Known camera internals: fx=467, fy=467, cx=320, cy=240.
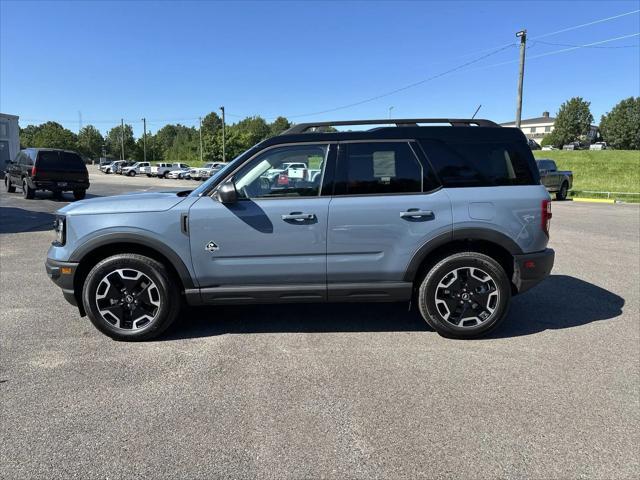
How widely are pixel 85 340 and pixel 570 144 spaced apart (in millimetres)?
117296

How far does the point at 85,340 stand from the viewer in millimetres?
4320

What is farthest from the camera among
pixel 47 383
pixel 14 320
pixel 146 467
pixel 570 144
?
pixel 570 144

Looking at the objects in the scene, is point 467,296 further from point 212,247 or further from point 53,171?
point 53,171

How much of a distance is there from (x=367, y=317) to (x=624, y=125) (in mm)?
115292

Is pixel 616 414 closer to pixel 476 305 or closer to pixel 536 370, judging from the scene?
pixel 536 370

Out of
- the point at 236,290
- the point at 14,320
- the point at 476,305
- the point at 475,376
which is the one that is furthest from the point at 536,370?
the point at 14,320

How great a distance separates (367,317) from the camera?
4.99 m

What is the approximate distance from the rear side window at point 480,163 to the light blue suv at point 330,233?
1 centimetres

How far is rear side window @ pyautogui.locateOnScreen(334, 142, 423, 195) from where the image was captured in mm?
4281

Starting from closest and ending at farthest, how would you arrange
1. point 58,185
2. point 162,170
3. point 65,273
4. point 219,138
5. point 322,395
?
1. point 322,395
2. point 65,273
3. point 58,185
4. point 162,170
5. point 219,138

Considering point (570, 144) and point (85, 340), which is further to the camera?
point (570, 144)

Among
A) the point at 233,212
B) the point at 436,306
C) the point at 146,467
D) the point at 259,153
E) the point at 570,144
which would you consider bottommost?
the point at 146,467

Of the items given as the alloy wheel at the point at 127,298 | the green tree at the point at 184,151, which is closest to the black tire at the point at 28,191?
the alloy wheel at the point at 127,298

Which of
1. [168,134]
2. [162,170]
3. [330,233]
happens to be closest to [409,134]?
[330,233]
